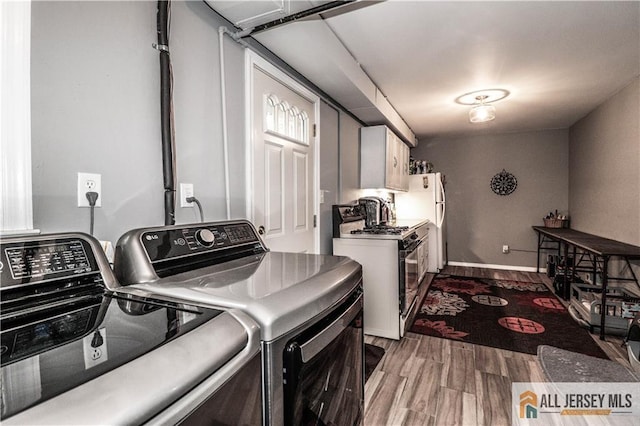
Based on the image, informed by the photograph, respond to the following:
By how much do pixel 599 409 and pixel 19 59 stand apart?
244 centimetres

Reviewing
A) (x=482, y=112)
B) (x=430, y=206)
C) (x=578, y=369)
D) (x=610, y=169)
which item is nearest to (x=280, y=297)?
(x=578, y=369)

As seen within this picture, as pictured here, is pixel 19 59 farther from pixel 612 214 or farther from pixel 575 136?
pixel 575 136

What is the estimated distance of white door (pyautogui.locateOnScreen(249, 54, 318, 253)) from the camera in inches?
78.3

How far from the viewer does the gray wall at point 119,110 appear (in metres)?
1.01

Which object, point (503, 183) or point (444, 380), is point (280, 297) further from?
point (503, 183)

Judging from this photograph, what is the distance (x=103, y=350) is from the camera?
549 mm

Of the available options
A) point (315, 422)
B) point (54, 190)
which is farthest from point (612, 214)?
point (54, 190)

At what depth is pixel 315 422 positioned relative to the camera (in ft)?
3.04

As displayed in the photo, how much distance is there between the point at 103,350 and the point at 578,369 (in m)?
1.98

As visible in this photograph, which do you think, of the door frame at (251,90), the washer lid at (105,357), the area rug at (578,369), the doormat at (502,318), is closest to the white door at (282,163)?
the door frame at (251,90)

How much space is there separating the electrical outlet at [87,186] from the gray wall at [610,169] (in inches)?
162

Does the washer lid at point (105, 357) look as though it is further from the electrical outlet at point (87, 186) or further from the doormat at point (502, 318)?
the doormat at point (502, 318)

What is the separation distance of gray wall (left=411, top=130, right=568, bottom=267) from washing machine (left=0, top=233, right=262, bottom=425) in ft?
19.0
